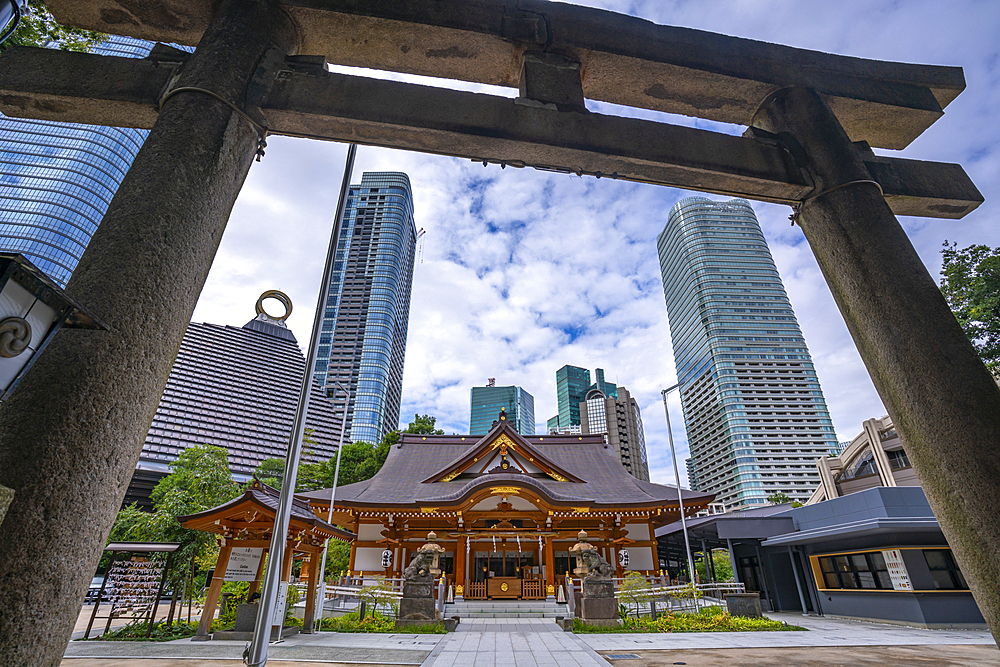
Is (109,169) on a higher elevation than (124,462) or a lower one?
higher

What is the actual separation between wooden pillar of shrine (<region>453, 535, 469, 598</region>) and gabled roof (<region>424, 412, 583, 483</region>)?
2631 mm

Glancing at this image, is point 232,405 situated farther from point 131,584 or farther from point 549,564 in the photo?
point 549,564

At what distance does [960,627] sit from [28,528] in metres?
16.9

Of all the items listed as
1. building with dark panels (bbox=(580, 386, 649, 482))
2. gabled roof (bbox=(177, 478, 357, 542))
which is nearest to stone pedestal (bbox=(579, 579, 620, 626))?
gabled roof (bbox=(177, 478, 357, 542))

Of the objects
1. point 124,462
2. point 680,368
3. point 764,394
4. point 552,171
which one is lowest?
point 124,462

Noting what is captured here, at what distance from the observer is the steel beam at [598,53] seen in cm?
327

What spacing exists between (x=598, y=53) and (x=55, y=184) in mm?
72938

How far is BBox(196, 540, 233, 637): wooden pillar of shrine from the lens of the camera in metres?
9.84

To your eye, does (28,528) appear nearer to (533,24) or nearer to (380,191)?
(533,24)

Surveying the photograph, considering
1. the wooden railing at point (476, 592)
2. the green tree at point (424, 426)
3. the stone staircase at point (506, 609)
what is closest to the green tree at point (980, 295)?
the stone staircase at point (506, 609)

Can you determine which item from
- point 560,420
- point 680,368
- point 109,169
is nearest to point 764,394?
point 680,368

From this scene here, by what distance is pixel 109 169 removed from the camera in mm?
57031

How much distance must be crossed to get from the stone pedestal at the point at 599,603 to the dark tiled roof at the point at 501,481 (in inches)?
161

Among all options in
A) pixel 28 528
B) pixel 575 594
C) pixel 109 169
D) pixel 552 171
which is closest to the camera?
pixel 28 528
